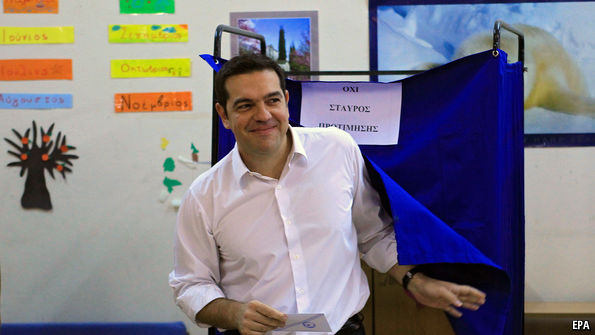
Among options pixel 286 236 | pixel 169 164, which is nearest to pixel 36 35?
pixel 169 164

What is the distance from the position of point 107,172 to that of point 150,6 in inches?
32.6

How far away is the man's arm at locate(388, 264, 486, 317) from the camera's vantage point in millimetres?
1256

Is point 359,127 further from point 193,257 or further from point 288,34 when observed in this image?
point 288,34

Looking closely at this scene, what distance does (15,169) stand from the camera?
2664 mm

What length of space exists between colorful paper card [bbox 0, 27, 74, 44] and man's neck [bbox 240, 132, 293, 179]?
1.65 meters

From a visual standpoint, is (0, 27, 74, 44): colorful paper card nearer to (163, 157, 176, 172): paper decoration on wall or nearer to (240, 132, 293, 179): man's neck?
(163, 157, 176, 172): paper decoration on wall

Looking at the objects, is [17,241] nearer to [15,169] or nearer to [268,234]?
[15,169]

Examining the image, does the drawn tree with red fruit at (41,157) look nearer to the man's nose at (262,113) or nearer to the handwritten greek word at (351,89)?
the handwritten greek word at (351,89)

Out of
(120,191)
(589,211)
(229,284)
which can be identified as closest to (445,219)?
(229,284)

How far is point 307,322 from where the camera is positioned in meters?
1.18

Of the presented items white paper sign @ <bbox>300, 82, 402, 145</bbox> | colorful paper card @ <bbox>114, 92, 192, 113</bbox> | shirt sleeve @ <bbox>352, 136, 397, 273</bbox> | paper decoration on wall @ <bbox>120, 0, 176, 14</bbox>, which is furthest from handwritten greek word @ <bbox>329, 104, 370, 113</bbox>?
paper decoration on wall @ <bbox>120, 0, 176, 14</bbox>

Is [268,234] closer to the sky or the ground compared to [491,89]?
closer to the ground

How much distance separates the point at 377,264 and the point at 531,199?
4.60 feet

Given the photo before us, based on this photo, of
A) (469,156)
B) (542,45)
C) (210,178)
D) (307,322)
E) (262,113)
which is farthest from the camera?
(542,45)
